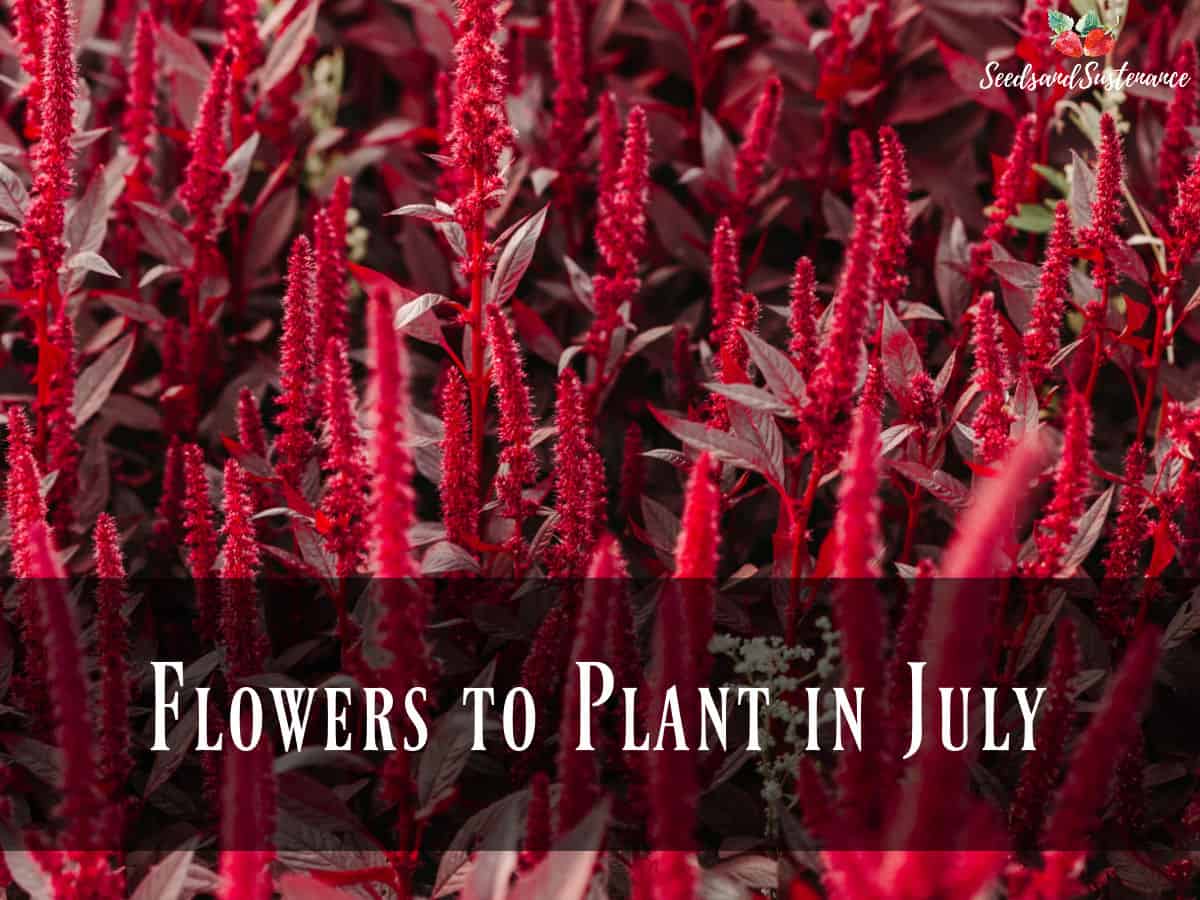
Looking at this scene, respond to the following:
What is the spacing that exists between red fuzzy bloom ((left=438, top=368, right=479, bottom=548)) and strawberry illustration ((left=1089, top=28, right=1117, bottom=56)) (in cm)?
91

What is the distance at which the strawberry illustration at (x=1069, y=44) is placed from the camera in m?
1.57

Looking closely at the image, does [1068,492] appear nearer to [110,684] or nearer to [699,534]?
[699,534]

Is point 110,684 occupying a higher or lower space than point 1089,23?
lower

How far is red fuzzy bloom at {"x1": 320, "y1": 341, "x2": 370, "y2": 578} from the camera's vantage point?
97 cm

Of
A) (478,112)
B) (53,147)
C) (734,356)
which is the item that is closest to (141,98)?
(53,147)

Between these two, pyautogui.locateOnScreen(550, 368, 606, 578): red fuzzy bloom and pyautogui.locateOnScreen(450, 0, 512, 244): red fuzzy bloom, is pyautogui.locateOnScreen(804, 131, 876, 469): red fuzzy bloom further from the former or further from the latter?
pyautogui.locateOnScreen(450, 0, 512, 244): red fuzzy bloom

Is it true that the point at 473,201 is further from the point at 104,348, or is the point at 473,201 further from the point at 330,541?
the point at 104,348

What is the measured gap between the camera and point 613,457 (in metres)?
1.60

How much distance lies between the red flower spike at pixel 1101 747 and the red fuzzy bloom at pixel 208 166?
1163 mm

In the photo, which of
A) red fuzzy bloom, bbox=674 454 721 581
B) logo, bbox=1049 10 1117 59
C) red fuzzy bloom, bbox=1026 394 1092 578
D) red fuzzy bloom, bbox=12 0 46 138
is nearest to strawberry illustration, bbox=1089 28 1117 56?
logo, bbox=1049 10 1117 59

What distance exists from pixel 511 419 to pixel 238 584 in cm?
28

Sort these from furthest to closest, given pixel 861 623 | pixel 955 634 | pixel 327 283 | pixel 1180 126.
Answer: pixel 1180 126 < pixel 327 283 < pixel 861 623 < pixel 955 634

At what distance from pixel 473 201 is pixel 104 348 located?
0.72m

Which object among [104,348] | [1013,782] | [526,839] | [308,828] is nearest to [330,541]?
[308,828]
